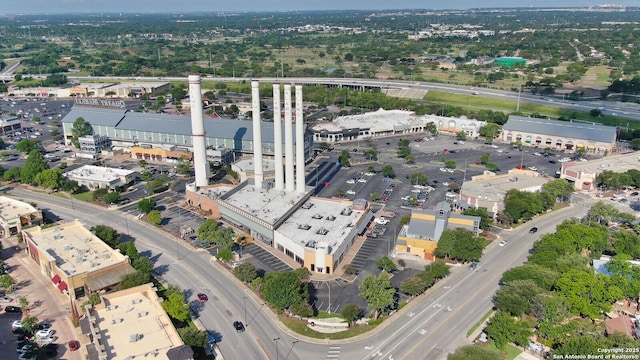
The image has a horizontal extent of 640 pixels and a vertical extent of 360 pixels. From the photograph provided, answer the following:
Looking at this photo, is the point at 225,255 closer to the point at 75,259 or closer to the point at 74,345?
the point at 75,259

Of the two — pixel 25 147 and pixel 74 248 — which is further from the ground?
pixel 25 147

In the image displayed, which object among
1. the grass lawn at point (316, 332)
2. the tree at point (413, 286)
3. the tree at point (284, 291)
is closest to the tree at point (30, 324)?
the tree at point (284, 291)

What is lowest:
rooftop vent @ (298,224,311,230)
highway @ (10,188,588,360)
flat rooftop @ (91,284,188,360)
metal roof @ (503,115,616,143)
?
highway @ (10,188,588,360)

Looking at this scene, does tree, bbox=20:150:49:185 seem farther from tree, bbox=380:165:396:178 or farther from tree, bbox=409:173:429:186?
tree, bbox=409:173:429:186

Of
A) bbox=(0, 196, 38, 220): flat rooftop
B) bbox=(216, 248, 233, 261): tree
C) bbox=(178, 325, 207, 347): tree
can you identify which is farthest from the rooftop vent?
bbox=(0, 196, 38, 220): flat rooftop

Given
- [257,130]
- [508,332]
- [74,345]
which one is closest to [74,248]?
[74,345]

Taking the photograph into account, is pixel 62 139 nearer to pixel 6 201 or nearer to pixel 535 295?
pixel 6 201
